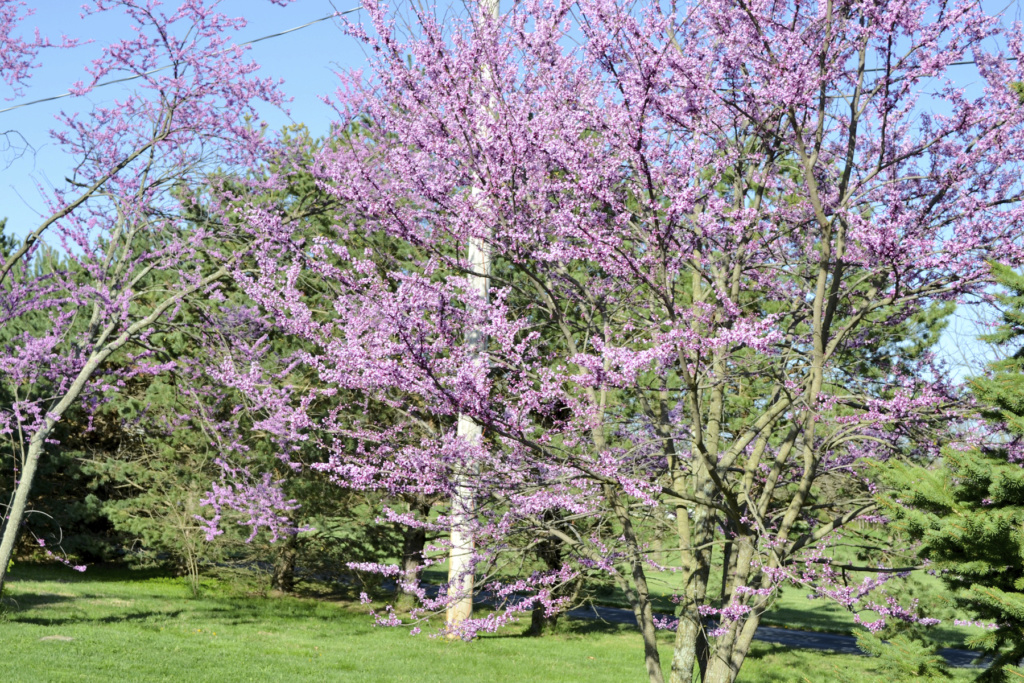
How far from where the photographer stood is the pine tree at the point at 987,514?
483 cm

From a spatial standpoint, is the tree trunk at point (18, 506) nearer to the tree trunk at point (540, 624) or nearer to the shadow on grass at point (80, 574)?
the shadow on grass at point (80, 574)

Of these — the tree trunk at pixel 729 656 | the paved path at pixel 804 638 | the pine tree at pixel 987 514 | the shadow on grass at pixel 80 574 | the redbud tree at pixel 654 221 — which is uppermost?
the redbud tree at pixel 654 221

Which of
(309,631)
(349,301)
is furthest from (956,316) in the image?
(309,631)

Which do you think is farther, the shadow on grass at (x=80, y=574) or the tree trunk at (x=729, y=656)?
the shadow on grass at (x=80, y=574)

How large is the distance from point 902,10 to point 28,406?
1130cm

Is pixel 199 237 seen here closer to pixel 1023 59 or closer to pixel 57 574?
pixel 1023 59

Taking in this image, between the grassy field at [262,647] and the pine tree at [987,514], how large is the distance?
3452 millimetres

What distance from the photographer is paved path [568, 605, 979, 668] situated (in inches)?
699

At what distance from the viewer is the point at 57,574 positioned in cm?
2009

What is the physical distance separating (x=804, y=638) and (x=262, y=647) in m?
12.8

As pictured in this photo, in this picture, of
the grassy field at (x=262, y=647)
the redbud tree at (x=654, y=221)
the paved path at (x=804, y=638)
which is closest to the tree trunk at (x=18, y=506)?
the grassy field at (x=262, y=647)

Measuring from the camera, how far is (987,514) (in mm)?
4859

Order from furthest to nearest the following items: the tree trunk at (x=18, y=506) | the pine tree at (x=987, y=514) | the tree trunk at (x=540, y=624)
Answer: the tree trunk at (x=540, y=624), the tree trunk at (x=18, y=506), the pine tree at (x=987, y=514)

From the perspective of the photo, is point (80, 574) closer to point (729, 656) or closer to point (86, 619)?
point (86, 619)
